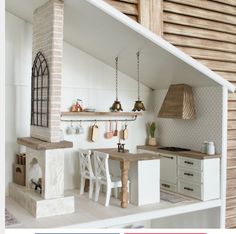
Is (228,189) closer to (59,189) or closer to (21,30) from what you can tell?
(59,189)

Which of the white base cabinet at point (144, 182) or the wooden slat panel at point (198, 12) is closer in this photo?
the wooden slat panel at point (198, 12)

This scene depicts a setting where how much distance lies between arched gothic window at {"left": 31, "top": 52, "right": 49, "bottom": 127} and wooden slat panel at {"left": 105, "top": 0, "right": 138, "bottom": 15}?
2.91 feet

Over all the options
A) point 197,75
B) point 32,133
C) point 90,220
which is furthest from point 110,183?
point 197,75

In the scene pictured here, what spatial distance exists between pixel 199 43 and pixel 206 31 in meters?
0.18

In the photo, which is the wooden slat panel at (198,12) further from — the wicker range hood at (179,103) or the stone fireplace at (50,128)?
the stone fireplace at (50,128)

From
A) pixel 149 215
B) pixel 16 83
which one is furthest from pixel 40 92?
pixel 149 215

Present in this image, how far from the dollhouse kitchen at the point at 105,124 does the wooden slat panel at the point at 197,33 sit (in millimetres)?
230

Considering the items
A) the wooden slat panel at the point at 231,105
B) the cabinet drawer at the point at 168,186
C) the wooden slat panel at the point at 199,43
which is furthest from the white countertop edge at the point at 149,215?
the wooden slat panel at the point at 199,43

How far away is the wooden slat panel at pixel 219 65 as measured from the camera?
408cm

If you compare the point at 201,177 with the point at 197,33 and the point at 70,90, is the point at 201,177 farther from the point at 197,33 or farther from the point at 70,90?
the point at 70,90

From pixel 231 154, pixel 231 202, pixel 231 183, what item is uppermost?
pixel 231 154

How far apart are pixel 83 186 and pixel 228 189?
5.86ft

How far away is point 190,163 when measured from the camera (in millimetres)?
4320

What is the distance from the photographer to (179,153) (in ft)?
14.6
